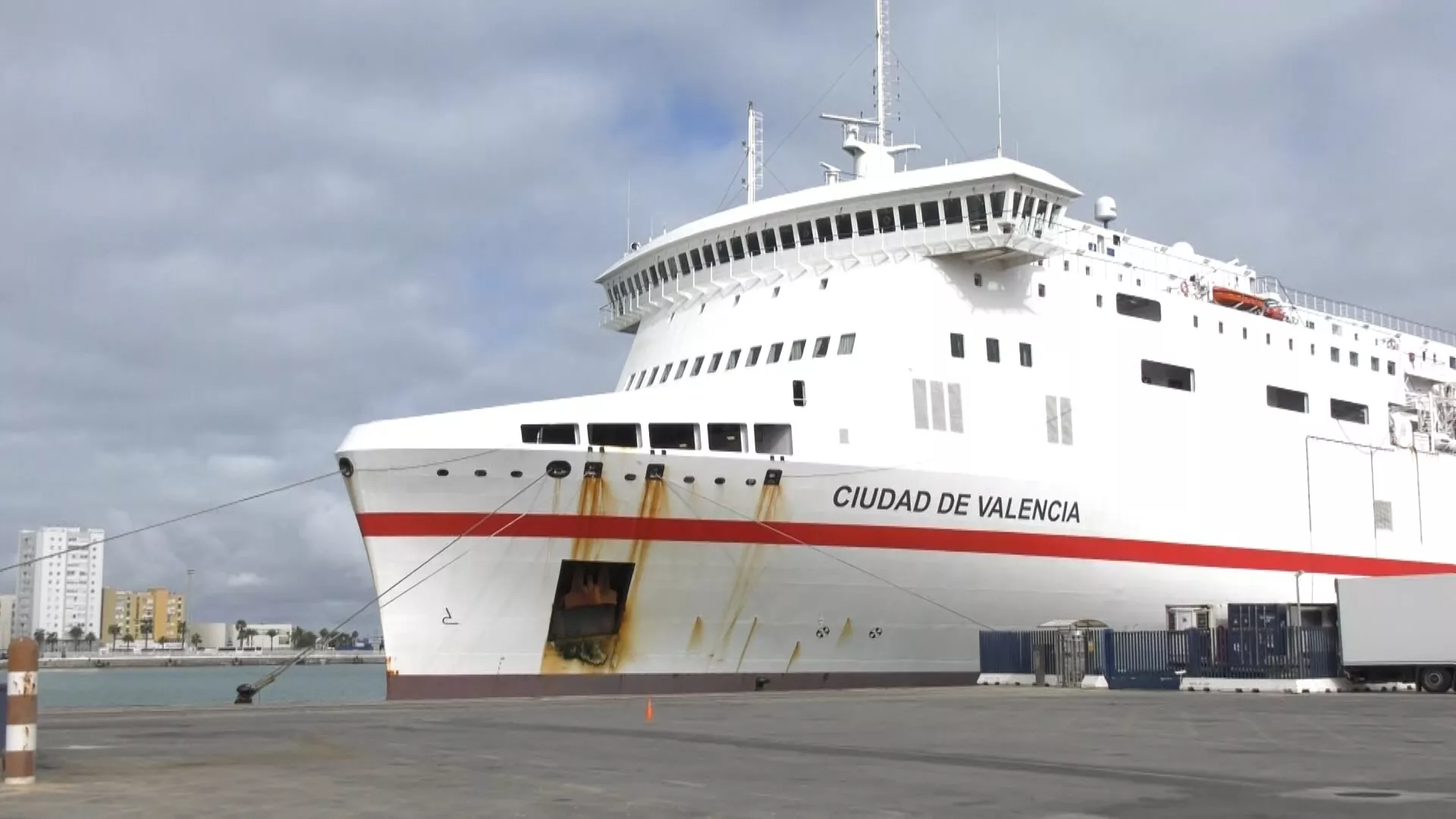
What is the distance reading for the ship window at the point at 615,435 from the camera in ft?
73.0

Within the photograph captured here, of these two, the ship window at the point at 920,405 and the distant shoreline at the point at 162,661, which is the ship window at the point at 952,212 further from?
the distant shoreline at the point at 162,661

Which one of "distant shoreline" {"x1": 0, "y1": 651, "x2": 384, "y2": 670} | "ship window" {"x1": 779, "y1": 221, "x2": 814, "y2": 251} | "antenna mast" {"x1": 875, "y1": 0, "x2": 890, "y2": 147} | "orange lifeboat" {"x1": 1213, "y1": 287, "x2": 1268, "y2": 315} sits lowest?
"distant shoreline" {"x1": 0, "y1": 651, "x2": 384, "y2": 670}

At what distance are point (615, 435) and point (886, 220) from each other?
7586mm

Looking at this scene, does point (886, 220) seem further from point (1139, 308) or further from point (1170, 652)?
point (1170, 652)

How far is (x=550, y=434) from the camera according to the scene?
22141mm

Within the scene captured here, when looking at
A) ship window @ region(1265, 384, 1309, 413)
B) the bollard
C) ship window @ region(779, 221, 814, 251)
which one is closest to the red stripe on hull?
ship window @ region(1265, 384, 1309, 413)

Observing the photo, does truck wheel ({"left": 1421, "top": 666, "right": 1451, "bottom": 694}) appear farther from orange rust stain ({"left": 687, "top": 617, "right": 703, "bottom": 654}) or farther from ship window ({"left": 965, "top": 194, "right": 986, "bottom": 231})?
orange rust stain ({"left": 687, "top": 617, "right": 703, "bottom": 654})

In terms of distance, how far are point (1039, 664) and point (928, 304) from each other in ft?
22.9

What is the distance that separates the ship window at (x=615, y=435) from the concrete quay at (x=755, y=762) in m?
5.58

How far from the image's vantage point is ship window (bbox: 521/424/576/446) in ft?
71.8

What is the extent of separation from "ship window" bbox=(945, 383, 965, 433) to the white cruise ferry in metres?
0.09

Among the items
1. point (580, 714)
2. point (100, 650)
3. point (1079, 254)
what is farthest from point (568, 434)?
point (100, 650)

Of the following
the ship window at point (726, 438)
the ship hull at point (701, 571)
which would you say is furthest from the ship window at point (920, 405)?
the ship window at point (726, 438)

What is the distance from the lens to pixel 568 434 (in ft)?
72.9
